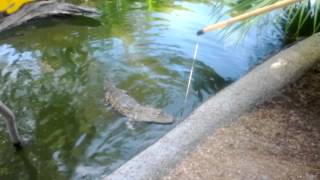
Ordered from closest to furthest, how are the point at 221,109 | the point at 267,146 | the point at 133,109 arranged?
the point at 267,146, the point at 221,109, the point at 133,109

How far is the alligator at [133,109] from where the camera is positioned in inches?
170

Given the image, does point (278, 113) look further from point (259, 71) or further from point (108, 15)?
point (108, 15)

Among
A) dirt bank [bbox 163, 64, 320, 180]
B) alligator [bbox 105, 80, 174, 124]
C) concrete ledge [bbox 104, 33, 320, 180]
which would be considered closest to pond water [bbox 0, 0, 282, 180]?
alligator [bbox 105, 80, 174, 124]

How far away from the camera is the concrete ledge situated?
3083 mm

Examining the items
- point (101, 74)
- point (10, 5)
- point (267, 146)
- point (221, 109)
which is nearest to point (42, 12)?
point (10, 5)

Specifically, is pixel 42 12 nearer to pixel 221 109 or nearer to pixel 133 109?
pixel 133 109

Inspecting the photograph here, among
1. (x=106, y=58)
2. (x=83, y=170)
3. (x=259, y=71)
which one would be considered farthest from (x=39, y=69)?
(x=259, y=71)

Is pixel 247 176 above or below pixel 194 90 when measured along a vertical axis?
above

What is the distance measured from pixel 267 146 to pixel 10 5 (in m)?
4.43

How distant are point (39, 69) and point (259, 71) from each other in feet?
8.12

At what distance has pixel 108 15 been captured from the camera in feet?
23.2

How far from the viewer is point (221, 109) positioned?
379 cm

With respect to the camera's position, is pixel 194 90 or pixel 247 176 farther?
pixel 194 90

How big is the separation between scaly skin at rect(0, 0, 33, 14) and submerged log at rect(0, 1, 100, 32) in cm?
6
